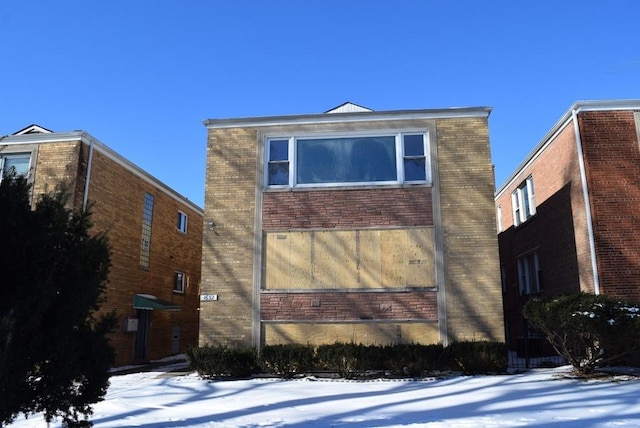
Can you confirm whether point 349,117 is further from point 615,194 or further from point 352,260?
point 615,194

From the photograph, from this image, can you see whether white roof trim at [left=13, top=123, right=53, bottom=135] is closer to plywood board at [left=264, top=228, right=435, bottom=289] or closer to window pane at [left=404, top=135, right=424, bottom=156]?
plywood board at [left=264, top=228, right=435, bottom=289]

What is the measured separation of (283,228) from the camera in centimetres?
1341

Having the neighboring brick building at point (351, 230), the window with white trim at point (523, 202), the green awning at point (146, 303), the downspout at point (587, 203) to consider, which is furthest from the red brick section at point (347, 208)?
the window with white trim at point (523, 202)

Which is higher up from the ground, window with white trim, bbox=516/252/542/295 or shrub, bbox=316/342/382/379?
window with white trim, bbox=516/252/542/295

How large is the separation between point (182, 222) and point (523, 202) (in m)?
13.9

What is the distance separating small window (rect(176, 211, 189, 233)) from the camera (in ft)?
69.2

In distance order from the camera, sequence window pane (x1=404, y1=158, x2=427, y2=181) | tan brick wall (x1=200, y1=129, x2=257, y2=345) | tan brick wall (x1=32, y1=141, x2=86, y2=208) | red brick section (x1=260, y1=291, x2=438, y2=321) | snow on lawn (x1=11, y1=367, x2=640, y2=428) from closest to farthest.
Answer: snow on lawn (x1=11, y1=367, x2=640, y2=428), red brick section (x1=260, y1=291, x2=438, y2=321), tan brick wall (x1=200, y1=129, x2=257, y2=345), window pane (x1=404, y1=158, x2=427, y2=181), tan brick wall (x1=32, y1=141, x2=86, y2=208)

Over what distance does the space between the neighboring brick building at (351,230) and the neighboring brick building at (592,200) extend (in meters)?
2.45

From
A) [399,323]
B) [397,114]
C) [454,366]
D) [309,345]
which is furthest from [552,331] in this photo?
[397,114]

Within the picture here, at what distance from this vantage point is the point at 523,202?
1884 centimetres

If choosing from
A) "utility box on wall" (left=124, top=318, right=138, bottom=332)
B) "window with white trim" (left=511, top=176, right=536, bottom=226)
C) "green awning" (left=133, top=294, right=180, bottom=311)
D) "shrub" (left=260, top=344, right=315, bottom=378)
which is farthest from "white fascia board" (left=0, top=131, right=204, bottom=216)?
"window with white trim" (left=511, top=176, right=536, bottom=226)

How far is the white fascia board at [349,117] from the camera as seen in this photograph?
535 inches

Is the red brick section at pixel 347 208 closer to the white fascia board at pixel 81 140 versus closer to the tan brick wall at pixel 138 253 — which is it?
the tan brick wall at pixel 138 253

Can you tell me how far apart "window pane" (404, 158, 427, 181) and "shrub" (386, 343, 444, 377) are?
4528mm
